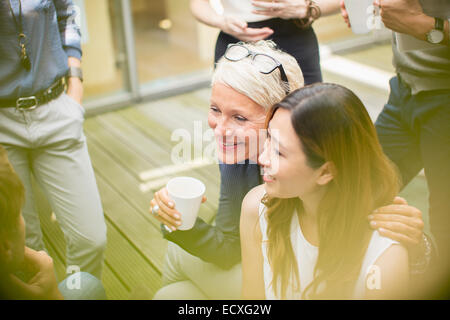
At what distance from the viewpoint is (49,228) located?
3.44 feet

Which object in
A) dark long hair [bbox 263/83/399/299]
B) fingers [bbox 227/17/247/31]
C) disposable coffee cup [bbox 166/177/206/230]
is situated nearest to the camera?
dark long hair [bbox 263/83/399/299]

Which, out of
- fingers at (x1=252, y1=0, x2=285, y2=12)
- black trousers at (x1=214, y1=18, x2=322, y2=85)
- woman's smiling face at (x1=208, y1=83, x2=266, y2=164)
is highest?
fingers at (x1=252, y1=0, x2=285, y2=12)

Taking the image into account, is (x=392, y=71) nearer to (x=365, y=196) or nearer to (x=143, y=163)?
(x=365, y=196)

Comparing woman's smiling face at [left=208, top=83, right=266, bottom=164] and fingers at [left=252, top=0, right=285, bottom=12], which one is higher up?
fingers at [left=252, top=0, right=285, bottom=12]

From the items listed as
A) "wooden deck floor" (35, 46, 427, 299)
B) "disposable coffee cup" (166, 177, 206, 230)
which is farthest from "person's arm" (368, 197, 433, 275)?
"disposable coffee cup" (166, 177, 206, 230)

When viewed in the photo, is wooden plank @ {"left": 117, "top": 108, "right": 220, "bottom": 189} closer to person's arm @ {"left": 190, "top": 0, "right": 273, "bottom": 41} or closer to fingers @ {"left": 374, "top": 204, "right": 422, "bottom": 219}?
person's arm @ {"left": 190, "top": 0, "right": 273, "bottom": 41}

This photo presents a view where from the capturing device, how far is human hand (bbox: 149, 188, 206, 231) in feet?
3.10

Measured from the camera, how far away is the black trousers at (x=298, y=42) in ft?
3.65

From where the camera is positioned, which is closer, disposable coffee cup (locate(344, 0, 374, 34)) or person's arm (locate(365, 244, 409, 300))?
person's arm (locate(365, 244, 409, 300))

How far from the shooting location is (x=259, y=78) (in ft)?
3.28

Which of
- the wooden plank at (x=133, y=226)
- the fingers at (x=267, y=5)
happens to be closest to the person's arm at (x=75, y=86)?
the wooden plank at (x=133, y=226)

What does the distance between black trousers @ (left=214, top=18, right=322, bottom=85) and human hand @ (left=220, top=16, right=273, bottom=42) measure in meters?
0.01

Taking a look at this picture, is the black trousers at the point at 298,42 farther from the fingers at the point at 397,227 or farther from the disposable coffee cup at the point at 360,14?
the fingers at the point at 397,227

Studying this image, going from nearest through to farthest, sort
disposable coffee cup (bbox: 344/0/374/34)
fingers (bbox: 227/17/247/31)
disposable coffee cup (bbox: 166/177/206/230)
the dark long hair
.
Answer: the dark long hair, disposable coffee cup (bbox: 166/177/206/230), disposable coffee cup (bbox: 344/0/374/34), fingers (bbox: 227/17/247/31)
